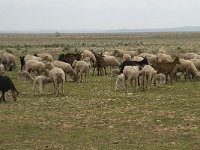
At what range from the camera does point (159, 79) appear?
2539 cm

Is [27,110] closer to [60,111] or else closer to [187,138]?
[60,111]

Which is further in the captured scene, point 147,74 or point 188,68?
point 188,68

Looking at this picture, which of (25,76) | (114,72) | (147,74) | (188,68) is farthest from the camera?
(114,72)

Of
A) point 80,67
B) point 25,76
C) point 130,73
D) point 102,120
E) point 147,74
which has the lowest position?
point 25,76

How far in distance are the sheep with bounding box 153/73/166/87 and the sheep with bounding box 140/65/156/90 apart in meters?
1.34

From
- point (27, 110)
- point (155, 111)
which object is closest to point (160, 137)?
point (155, 111)

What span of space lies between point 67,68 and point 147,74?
19.5ft

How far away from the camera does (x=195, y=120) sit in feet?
47.2

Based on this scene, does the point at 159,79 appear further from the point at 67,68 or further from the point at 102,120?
the point at 102,120

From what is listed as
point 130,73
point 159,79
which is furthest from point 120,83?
point 159,79

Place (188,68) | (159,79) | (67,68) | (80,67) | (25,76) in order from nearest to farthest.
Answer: (159,79), (67,68), (25,76), (80,67), (188,68)

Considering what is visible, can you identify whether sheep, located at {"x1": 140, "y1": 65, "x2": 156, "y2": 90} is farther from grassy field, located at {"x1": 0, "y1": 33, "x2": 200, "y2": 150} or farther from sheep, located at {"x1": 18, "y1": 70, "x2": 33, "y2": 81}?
sheep, located at {"x1": 18, "y1": 70, "x2": 33, "y2": 81}

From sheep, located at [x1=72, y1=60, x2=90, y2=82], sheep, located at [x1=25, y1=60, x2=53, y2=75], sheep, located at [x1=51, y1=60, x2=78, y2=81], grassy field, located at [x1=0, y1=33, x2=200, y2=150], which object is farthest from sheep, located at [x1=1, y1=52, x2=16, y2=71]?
grassy field, located at [x1=0, y1=33, x2=200, y2=150]

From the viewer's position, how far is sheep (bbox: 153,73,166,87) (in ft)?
81.1
